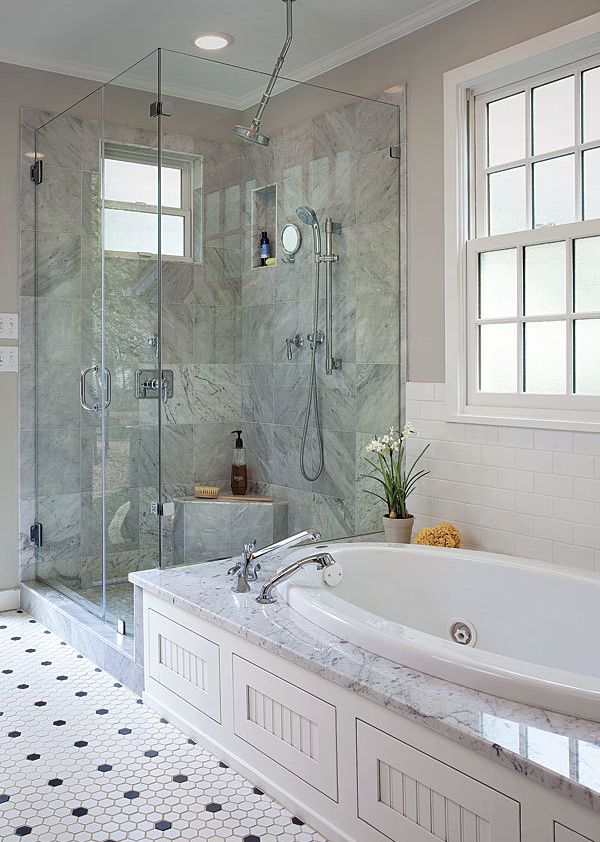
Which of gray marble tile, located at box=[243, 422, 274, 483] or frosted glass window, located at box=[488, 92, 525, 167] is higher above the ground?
frosted glass window, located at box=[488, 92, 525, 167]

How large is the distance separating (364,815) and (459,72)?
282 cm

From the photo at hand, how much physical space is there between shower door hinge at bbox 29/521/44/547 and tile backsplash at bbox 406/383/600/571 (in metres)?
1.90

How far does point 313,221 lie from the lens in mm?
3650

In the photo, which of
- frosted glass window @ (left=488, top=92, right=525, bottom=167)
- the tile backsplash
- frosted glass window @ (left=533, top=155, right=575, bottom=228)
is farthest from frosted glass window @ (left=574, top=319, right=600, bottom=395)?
frosted glass window @ (left=488, top=92, right=525, bottom=167)

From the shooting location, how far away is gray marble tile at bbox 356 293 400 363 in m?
3.74

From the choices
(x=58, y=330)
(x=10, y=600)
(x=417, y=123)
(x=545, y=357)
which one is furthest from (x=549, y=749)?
(x=10, y=600)

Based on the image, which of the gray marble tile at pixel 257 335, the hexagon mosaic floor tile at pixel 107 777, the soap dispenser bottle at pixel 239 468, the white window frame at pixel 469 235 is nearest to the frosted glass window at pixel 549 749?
the hexagon mosaic floor tile at pixel 107 777

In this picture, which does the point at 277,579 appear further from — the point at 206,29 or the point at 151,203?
the point at 206,29

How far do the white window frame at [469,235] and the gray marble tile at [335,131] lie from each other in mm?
441

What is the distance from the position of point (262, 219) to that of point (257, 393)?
73cm

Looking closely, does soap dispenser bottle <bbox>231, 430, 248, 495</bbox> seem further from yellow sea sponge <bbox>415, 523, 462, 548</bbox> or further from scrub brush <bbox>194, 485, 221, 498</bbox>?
yellow sea sponge <bbox>415, 523, 462, 548</bbox>

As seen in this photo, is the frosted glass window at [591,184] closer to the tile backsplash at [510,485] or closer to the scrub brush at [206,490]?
the tile backsplash at [510,485]

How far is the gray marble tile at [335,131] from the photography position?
3678 millimetres

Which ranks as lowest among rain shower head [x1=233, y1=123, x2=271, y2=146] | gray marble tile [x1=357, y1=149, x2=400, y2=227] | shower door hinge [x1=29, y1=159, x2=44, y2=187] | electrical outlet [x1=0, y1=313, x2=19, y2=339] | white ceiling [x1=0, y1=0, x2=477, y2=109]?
electrical outlet [x1=0, y1=313, x2=19, y2=339]
